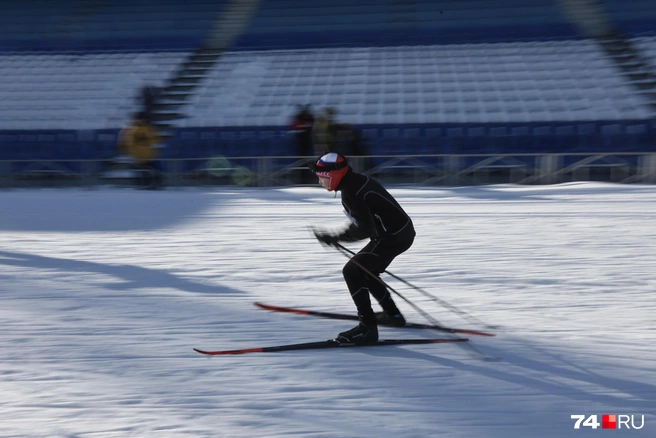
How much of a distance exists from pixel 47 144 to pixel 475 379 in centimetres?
1348

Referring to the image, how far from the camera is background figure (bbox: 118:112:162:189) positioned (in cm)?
1242

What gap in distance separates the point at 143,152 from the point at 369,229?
9.05 meters

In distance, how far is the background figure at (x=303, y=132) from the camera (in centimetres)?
1308

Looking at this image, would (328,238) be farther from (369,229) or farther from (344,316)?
(344,316)

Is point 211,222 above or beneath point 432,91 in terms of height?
beneath

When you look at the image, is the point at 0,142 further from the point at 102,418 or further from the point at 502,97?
the point at 102,418

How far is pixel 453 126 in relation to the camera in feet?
46.5

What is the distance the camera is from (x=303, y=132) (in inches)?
515

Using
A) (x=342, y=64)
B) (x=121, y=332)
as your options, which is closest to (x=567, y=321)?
(x=121, y=332)

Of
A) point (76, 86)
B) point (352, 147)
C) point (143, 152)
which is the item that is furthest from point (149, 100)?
point (352, 147)

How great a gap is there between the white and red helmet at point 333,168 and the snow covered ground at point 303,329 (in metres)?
1.12

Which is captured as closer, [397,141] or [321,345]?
[321,345]

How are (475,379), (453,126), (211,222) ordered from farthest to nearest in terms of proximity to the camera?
1. (453,126)
2. (211,222)
3. (475,379)

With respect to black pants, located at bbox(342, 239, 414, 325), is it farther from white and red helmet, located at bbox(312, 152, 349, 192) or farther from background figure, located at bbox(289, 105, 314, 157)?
background figure, located at bbox(289, 105, 314, 157)
